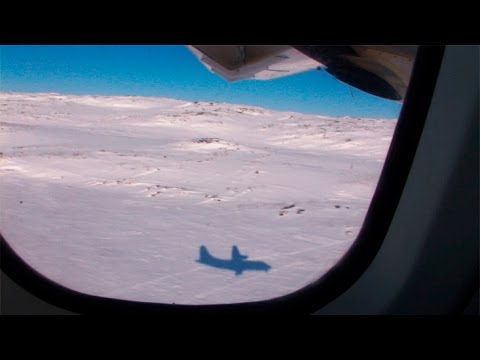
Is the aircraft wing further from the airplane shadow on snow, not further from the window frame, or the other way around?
the airplane shadow on snow

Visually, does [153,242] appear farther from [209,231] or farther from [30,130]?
[30,130]

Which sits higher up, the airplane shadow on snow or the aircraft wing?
the aircraft wing

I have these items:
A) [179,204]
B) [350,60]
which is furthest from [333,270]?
[179,204]

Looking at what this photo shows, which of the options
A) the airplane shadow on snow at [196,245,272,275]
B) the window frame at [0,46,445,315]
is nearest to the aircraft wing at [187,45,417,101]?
the window frame at [0,46,445,315]

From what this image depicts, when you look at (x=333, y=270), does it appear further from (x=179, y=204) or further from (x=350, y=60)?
(x=179, y=204)
